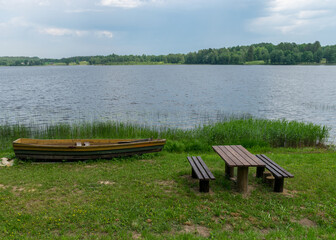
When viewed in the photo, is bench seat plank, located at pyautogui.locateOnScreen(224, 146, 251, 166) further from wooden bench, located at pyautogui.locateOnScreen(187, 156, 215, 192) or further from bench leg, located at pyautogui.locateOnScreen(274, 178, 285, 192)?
bench leg, located at pyautogui.locateOnScreen(274, 178, 285, 192)

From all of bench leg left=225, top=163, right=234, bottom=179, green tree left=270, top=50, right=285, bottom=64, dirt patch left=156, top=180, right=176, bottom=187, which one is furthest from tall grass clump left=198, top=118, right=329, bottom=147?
green tree left=270, top=50, right=285, bottom=64

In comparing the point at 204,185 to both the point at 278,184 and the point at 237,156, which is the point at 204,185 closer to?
the point at 237,156

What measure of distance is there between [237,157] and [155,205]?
8.06 ft

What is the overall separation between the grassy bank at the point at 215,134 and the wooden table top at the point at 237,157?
15.6 feet

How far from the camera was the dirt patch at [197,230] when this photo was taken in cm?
515

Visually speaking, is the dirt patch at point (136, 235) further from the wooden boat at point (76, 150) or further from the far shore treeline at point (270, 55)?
the far shore treeline at point (270, 55)

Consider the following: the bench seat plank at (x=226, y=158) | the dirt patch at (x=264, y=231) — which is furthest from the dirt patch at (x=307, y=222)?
the bench seat plank at (x=226, y=158)

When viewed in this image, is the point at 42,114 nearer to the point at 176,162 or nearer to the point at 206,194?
the point at 176,162

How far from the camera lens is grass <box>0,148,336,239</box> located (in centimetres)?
519

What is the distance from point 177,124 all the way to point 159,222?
15059mm

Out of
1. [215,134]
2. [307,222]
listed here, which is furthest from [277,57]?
[307,222]

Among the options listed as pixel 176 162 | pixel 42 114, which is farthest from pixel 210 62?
pixel 176 162

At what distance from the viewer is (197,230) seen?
5.26 meters

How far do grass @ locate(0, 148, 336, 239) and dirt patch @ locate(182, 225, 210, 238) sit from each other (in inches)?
0.8
